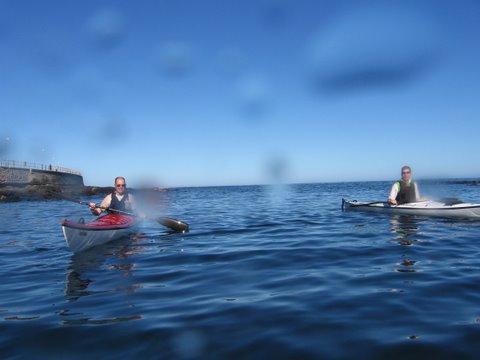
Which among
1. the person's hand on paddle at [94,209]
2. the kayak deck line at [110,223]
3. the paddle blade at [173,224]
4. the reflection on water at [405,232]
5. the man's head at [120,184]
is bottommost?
the reflection on water at [405,232]

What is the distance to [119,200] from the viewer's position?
11.0 metres

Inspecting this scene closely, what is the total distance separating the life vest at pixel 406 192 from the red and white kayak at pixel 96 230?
10.2 meters

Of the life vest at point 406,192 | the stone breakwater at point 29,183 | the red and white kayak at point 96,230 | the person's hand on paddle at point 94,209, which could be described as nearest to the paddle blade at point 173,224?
the red and white kayak at point 96,230

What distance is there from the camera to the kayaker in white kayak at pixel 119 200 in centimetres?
1061

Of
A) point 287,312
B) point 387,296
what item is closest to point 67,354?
point 287,312

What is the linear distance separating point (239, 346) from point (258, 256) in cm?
410

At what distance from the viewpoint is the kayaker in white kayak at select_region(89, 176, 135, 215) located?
34.8ft

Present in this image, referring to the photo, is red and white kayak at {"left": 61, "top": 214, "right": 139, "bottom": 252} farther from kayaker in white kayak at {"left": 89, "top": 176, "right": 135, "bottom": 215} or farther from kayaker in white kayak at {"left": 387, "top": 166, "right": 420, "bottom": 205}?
kayaker in white kayak at {"left": 387, "top": 166, "right": 420, "bottom": 205}

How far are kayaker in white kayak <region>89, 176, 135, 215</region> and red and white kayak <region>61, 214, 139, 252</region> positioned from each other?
361mm

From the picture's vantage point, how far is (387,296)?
4.57 metres


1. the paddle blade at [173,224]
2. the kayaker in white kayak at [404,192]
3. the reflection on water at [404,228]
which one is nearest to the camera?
the reflection on water at [404,228]

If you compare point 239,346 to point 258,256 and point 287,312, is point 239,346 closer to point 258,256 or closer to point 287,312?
point 287,312

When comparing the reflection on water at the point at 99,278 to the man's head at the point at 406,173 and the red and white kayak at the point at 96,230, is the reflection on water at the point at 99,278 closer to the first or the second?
the red and white kayak at the point at 96,230

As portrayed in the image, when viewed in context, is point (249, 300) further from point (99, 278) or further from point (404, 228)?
point (404, 228)
